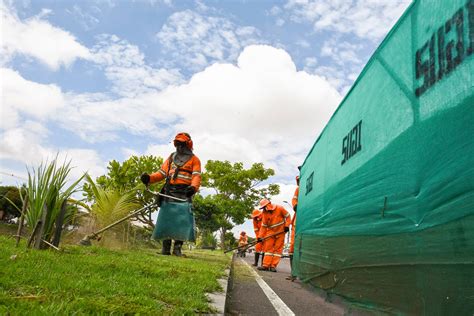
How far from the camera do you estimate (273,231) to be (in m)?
9.30

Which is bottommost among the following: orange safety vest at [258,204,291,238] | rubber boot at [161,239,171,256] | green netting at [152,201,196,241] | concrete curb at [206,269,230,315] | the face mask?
concrete curb at [206,269,230,315]

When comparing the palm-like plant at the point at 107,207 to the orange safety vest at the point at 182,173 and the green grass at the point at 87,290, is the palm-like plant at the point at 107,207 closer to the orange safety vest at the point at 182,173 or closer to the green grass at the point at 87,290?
the orange safety vest at the point at 182,173

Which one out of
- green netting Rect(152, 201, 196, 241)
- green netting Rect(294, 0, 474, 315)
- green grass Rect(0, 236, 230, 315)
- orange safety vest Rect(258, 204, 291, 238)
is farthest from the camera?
orange safety vest Rect(258, 204, 291, 238)

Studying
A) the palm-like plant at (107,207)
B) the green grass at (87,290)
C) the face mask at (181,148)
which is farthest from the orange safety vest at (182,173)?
the green grass at (87,290)

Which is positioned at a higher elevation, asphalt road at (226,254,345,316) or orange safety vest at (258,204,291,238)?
orange safety vest at (258,204,291,238)

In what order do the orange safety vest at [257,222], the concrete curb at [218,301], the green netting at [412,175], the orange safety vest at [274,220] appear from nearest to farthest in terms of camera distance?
the green netting at [412,175], the concrete curb at [218,301], the orange safety vest at [274,220], the orange safety vest at [257,222]

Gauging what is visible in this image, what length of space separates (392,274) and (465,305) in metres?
0.71

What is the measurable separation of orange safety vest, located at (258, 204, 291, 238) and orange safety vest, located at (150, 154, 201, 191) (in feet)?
8.54

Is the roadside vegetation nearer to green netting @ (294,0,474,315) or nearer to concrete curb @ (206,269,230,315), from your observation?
concrete curb @ (206,269,230,315)

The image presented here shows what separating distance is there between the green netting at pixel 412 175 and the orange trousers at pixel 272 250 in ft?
16.5

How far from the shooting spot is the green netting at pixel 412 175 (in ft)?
5.93

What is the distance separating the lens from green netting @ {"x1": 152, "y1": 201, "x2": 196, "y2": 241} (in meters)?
7.45

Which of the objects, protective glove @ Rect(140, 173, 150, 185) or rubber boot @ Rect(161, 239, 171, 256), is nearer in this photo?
protective glove @ Rect(140, 173, 150, 185)

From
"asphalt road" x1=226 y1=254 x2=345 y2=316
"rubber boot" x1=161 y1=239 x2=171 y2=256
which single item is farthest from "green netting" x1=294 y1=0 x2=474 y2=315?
"rubber boot" x1=161 y1=239 x2=171 y2=256
